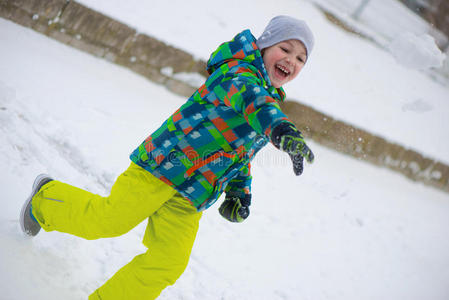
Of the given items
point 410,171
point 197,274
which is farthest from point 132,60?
point 410,171

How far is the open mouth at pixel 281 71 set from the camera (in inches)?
43.5

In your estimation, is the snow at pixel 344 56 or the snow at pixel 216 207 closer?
the snow at pixel 216 207

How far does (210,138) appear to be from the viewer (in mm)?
1006

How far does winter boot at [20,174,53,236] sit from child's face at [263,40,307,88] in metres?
0.88

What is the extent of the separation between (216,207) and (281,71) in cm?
98

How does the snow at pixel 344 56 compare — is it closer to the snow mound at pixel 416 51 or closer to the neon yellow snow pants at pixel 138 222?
the snow mound at pixel 416 51

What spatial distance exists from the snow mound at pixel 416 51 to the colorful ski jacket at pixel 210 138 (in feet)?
12.3

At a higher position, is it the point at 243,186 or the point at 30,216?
the point at 243,186

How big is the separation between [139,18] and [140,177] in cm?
192

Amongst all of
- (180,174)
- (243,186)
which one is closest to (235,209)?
(243,186)

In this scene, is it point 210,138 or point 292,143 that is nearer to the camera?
point 292,143

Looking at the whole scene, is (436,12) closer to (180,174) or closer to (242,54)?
(242,54)

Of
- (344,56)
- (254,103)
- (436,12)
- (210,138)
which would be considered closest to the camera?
(254,103)

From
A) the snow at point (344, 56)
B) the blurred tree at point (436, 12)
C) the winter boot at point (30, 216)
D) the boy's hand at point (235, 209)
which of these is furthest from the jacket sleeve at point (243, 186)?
the blurred tree at point (436, 12)
